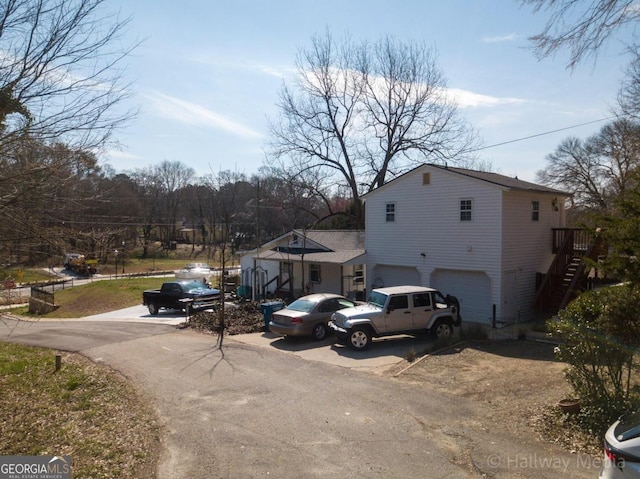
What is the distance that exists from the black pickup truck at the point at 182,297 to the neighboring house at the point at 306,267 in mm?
3019

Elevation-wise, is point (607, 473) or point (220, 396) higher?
point (607, 473)

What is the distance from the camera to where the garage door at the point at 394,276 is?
2273 centimetres

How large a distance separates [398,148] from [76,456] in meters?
37.9

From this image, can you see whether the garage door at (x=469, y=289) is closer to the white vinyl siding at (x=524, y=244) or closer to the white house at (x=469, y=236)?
the white house at (x=469, y=236)

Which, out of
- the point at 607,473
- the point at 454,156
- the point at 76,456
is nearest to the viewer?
the point at 607,473

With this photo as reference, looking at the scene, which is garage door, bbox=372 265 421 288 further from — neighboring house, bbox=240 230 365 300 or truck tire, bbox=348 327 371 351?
truck tire, bbox=348 327 371 351

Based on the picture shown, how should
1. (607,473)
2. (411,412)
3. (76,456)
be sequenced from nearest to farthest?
(607,473) < (76,456) < (411,412)

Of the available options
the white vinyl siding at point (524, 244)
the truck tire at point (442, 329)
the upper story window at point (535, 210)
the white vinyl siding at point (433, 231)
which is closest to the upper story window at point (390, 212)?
the white vinyl siding at point (433, 231)

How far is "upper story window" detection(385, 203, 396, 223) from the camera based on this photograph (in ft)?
75.7

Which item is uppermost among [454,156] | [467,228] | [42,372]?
[454,156]

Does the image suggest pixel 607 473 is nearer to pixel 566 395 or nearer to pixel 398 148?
pixel 566 395

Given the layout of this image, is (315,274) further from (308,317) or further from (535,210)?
(535,210)

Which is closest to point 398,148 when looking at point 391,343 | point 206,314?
point 206,314

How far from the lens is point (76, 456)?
23.6ft
